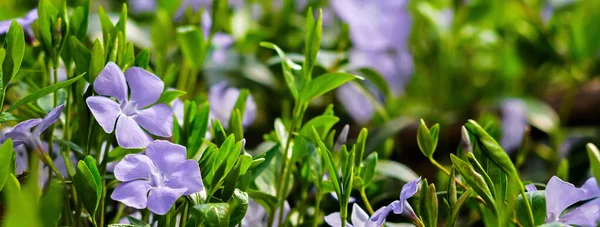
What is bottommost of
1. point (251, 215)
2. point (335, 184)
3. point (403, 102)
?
point (403, 102)

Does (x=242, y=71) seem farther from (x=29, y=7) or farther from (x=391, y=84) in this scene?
(x=29, y=7)

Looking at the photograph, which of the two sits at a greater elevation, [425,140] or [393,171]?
[425,140]

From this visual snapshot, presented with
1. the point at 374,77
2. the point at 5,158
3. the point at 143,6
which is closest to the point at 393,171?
the point at 374,77

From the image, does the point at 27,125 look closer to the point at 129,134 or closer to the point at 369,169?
the point at 129,134

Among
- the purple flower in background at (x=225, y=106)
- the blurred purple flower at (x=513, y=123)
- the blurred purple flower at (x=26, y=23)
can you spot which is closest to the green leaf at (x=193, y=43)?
the purple flower in background at (x=225, y=106)

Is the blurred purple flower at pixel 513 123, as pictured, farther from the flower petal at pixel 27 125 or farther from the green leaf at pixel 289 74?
the flower petal at pixel 27 125

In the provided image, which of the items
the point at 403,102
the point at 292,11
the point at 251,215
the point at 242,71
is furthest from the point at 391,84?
the point at 251,215
